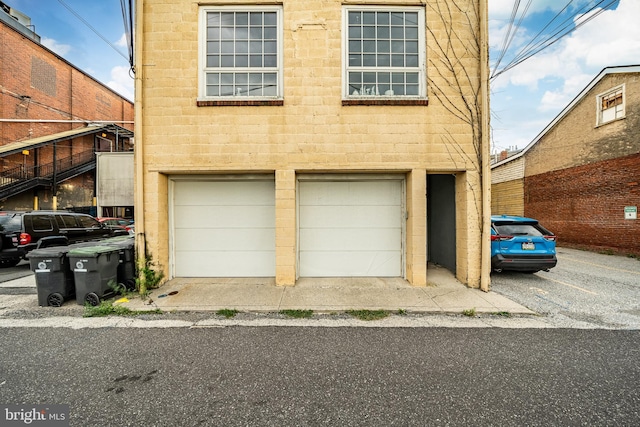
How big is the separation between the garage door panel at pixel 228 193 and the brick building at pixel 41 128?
1263 centimetres

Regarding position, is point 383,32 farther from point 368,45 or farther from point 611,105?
point 611,105

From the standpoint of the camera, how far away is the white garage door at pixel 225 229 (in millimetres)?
6145

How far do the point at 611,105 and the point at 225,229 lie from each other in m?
15.5

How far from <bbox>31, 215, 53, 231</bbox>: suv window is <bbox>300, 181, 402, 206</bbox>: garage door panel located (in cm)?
820

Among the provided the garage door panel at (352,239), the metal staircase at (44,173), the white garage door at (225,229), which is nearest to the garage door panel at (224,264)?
the white garage door at (225,229)

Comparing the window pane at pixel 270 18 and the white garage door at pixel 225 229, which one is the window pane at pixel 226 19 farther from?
the white garage door at pixel 225 229

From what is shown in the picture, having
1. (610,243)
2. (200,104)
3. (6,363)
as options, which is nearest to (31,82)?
(200,104)

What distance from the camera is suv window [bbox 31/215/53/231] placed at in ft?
25.4

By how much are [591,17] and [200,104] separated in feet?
29.1

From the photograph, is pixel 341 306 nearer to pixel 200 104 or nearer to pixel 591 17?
pixel 200 104

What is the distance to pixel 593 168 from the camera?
1093cm

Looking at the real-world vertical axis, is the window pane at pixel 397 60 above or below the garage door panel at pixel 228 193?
above

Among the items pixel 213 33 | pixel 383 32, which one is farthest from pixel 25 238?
pixel 383 32

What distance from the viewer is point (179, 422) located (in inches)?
85.7
